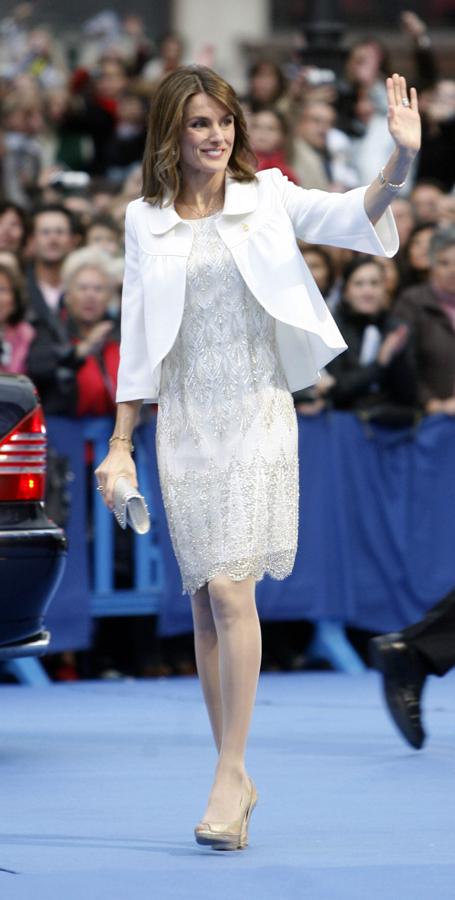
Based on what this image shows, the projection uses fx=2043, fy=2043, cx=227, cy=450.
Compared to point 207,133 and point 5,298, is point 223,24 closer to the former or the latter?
point 5,298

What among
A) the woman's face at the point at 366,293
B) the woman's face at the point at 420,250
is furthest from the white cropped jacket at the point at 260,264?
the woman's face at the point at 420,250

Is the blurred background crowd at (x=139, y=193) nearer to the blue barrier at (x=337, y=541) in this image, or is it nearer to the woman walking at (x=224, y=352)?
the blue barrier at (x=337, y=541)

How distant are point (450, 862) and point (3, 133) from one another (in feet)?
33.8

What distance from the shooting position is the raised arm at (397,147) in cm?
529

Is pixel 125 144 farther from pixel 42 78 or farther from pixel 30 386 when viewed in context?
pixel 30 386

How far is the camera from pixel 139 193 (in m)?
6.18

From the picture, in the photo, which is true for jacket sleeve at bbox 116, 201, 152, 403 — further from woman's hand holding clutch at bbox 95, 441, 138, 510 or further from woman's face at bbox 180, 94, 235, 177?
woman's face at bbox 180, 94, 235, 177

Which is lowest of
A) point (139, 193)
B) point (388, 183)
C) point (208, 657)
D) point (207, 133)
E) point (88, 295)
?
point (208, 657)

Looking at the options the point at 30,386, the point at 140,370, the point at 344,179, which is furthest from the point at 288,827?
the point at 344,179

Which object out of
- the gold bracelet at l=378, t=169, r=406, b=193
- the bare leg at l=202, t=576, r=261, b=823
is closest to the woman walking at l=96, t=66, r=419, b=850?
the bare leg at l=202, t=576, r=261, b=823

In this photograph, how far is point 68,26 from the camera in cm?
2597

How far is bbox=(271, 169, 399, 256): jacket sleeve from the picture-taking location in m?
5.43

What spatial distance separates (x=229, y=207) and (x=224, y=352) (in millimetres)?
400

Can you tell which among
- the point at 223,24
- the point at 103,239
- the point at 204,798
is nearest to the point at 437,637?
the point at 204,798
